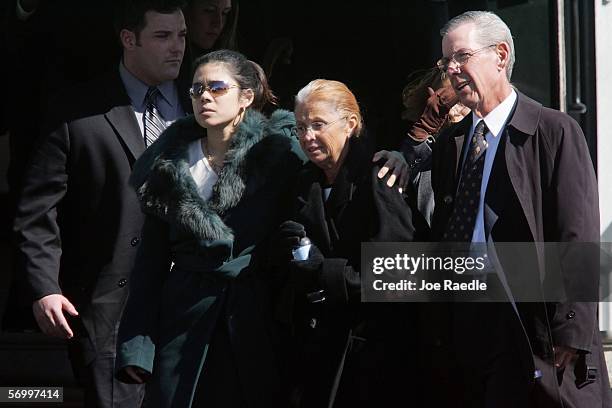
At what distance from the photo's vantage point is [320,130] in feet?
12.3

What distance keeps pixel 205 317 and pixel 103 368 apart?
69 cm

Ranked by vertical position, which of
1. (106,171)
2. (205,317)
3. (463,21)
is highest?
(463,21)

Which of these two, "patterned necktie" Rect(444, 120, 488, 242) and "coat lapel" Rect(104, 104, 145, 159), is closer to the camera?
"patterned necktie" Rect(444, 120, 488, 242)

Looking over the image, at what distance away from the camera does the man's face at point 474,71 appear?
12.2ft

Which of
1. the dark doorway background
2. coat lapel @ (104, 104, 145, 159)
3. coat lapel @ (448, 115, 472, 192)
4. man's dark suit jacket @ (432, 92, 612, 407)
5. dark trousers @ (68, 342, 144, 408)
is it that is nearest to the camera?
man's dark suit jacket @ (432, 92, 612, 407)

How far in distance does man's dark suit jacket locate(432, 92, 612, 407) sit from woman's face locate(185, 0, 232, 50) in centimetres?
189

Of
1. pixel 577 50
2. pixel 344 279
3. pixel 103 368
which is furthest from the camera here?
pixel 577 50

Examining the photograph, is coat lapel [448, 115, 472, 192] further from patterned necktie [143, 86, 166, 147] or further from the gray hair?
patterned necktie [143, 86, 166, 147]

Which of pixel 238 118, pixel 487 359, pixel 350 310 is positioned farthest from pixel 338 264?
pixel 238 118

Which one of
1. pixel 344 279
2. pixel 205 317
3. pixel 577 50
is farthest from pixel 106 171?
pixel 577 50

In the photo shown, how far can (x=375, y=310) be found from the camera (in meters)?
3.73

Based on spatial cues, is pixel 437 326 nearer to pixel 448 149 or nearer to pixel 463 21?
pixel 448 149

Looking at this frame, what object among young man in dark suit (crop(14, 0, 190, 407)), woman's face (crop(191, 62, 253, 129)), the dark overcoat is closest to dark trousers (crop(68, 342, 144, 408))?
young man in dark suit (crop(14, 0, 190, 407))

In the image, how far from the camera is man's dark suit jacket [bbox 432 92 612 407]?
354 centimetres
